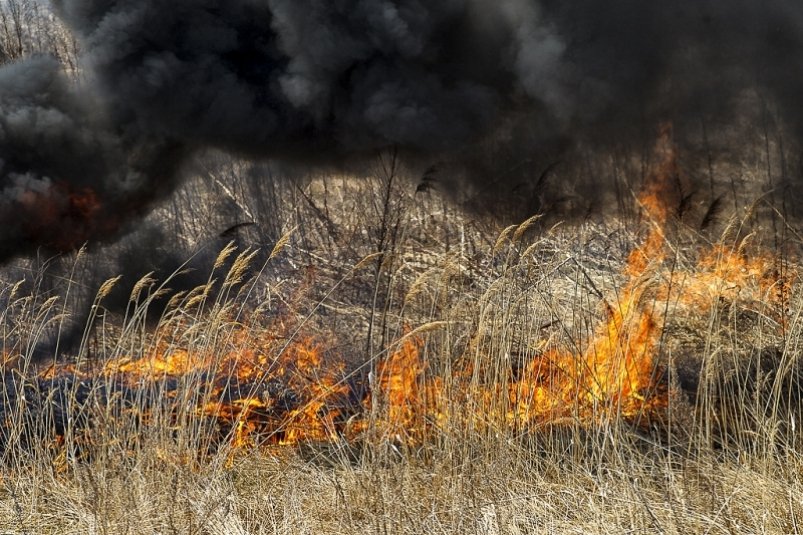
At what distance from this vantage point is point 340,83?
8.65 metres

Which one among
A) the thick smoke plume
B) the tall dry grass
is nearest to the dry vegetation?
the tall dry grass

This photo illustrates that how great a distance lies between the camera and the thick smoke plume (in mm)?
7621

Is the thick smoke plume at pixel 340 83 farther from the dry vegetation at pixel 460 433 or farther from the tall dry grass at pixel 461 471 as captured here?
the tall dry grass at pixel 461 471

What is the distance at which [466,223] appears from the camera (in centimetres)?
758

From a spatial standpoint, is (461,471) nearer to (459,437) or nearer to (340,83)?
(459,437)

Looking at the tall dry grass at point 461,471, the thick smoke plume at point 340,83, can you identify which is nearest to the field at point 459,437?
the tall dry grass at point 461,471

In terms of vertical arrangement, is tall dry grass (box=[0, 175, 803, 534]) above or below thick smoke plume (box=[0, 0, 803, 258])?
below

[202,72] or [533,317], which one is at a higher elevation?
[202,72]

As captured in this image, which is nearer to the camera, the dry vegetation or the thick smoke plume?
the dry vegetation

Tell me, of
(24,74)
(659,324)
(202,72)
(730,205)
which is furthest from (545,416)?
(24,74)

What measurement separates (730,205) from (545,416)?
14.0ft

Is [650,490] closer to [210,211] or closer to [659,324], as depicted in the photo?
[659,324]

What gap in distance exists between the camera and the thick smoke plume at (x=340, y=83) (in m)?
7.62

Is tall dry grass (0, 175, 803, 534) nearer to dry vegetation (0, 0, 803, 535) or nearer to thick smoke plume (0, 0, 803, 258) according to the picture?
dry vegetation (0, 0, 803, 535)
